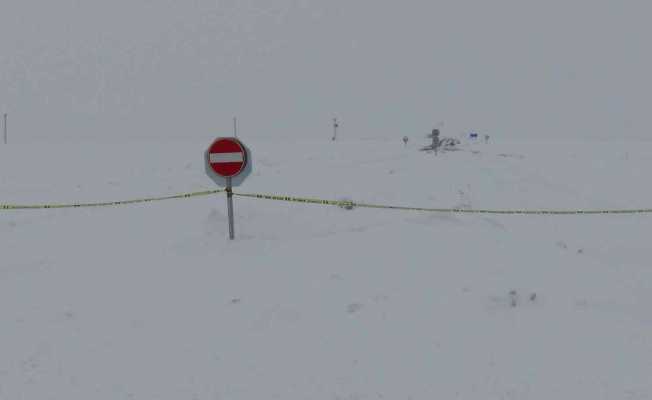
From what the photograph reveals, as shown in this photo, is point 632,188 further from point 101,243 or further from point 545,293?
point 101,243

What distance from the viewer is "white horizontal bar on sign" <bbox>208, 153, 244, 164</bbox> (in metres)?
5.92

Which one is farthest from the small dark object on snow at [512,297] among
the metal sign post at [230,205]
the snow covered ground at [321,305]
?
the metal sign post at [230,205]

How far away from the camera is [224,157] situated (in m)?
5.93

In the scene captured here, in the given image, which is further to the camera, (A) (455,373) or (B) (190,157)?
(B) (190,157)

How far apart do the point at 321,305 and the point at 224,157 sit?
243cm

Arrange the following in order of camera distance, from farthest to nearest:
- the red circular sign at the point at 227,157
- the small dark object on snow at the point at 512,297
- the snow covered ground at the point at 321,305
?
the red circular sign at the point at 227,157 → the small dark object on snow at the point at 512,297 → the snow covered ground at the point at 321,305

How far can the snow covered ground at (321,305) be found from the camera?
10.9 ft

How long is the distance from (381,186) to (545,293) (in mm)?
6642

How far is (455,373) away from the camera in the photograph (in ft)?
11.1

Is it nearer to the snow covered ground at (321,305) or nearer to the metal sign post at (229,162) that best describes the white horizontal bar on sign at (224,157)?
the metal sign post at (229,162)

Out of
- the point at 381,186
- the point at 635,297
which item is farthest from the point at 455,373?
the point at 381,186

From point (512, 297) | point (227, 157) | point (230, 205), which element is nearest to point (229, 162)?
point (227, 157)

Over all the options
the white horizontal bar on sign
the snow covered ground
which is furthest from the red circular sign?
the snow covered ground

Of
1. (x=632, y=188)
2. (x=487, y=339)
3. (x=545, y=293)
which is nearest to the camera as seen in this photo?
(x=487, y=339)
